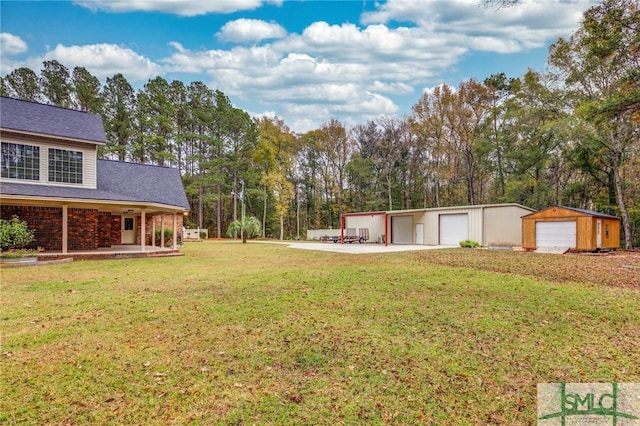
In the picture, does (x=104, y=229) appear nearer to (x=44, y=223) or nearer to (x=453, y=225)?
(x=44, y=223)

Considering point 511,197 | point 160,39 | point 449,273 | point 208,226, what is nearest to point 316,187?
point 208,226

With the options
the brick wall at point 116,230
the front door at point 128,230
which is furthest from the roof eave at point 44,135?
the front door at point 128,230

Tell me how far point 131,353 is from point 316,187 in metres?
34.3

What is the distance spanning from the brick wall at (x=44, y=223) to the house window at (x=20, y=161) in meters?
1.28

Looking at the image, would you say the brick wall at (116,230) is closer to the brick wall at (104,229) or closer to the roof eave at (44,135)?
the brick wall at (104,229)

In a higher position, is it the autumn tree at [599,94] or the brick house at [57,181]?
the autumn tree at [599,94]

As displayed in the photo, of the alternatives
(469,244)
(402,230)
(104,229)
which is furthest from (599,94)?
(104,229)

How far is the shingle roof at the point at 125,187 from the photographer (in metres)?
12.4

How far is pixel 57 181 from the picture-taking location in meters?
14.1

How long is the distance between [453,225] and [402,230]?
4.38m

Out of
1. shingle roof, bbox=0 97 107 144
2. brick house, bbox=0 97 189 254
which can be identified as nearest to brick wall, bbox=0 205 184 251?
brick house, bbox=0 97 189 254

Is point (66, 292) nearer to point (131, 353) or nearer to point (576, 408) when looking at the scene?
point (131, 353)

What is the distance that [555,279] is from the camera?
8102 mm

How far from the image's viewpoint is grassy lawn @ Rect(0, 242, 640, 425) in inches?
111
